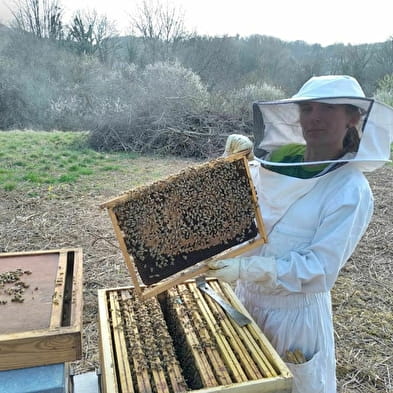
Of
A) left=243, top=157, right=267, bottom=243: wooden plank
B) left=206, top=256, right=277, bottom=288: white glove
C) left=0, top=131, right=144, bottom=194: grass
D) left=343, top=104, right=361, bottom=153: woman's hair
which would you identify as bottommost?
left=0, top=131, right=144, bottom=194: grass

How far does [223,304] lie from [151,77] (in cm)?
1713

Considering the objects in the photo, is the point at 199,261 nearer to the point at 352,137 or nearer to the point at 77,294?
the point at 77,294

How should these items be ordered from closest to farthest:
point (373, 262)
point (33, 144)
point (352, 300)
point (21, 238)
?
point (352, 300)
point (373, 262)
point (21, 238)
point (33, 144)

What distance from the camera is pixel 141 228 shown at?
1.81 meters

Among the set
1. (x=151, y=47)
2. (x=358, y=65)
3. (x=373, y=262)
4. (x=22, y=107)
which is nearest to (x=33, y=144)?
(x=373, y=262)

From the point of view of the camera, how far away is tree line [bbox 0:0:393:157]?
12.8m

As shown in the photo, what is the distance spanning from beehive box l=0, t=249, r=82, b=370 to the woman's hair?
1.40 m

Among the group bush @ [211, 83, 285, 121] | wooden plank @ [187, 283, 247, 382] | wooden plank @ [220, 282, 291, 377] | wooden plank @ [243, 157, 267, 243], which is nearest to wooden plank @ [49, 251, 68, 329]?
wooden plank @ [187, 283, 247, 382]

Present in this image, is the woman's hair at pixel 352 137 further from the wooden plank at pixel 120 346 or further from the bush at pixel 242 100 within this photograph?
the bush at pixel 242 100

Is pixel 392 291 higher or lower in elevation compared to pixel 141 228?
lower

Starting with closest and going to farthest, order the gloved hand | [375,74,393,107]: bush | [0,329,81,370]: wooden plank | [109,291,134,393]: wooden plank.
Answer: [0,329,81,370]: wooden plank, [109,291,134,393]: wooden plank, the gloved hand, [375,74,393,107]: bush

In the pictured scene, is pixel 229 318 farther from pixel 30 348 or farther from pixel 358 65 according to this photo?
pixel 358 65

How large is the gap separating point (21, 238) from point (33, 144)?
671 centimetres

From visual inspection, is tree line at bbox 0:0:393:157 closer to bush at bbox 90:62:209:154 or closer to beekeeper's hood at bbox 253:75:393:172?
bush at bbox 90:62:209:154
